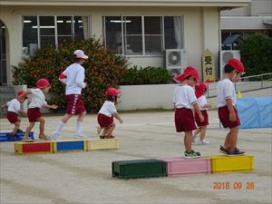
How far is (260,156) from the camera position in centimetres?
1297

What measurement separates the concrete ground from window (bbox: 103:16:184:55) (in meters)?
16.5

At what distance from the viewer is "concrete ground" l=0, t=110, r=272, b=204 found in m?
9.06

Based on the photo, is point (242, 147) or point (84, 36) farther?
point (84, 36)

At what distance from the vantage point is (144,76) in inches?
1233

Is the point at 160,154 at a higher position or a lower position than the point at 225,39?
lower

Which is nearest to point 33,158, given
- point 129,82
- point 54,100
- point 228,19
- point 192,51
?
point 54,100

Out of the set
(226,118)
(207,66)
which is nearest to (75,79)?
(226,118)

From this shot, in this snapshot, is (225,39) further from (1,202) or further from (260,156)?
(1,202)

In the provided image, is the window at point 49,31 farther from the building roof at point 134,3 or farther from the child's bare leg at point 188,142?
the child's bare leg at point 188,142

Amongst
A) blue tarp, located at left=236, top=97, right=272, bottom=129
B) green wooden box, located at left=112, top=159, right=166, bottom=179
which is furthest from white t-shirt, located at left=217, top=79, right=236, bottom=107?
blue tarp, located at left=236, top=97, right=272, bottom=129

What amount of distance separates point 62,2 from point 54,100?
4.13 m

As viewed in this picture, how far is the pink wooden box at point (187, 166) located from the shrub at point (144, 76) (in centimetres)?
2009

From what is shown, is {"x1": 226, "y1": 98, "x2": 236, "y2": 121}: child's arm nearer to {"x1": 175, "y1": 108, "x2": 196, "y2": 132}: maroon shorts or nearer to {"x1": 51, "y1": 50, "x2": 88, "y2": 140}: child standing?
{"x1": 175, "y1": 108, "x2": 196, "y2": 132}: maroon shorts

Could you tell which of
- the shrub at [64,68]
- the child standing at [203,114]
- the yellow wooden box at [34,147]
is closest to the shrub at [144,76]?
the shrub at [64,68]
